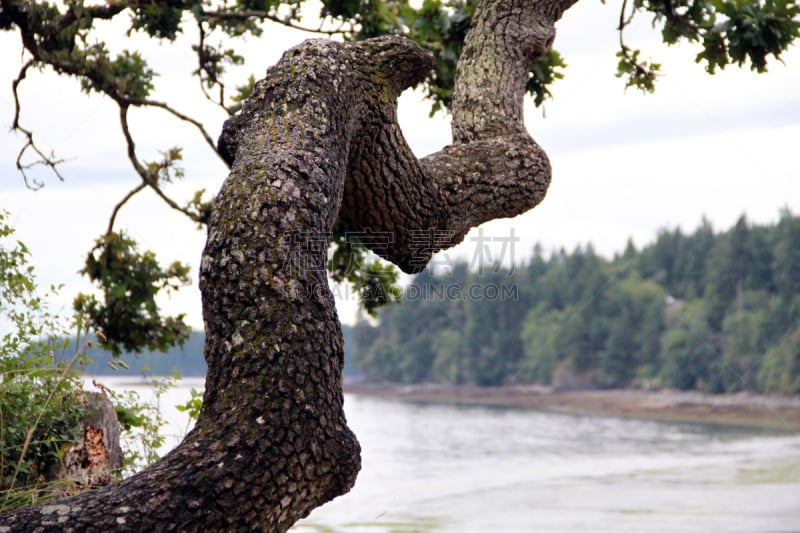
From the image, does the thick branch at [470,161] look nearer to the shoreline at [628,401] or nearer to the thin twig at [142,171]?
the thin twig at [142,171]

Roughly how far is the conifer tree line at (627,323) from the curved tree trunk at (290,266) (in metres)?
52.9

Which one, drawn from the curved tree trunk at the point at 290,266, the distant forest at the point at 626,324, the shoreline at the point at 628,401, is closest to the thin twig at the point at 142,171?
the curved tree trunk at the point at 290,266

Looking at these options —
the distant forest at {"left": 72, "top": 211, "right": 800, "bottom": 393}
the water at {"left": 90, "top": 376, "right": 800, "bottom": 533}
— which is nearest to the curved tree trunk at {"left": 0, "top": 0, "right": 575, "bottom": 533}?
the water at {"left": 90, "top": 376, "right": 800, "bottom": 533}

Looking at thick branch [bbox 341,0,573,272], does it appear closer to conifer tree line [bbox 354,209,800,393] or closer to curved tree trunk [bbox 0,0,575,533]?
curved tree trunk [bbox 0,0,575,533]

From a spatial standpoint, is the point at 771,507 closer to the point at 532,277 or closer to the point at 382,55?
the point at 382,55

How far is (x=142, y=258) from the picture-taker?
8.89 meters

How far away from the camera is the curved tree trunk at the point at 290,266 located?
287 cm

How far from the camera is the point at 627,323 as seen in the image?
7406 centimetres

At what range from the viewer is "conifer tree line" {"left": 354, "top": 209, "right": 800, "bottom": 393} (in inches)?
2537

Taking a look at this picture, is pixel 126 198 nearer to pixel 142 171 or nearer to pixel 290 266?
pixel 142 171

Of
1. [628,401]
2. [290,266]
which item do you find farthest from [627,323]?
[290,266]

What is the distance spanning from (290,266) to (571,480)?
4154 cm

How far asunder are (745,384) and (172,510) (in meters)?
68.1

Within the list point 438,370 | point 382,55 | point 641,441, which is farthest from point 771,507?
point 438,370
